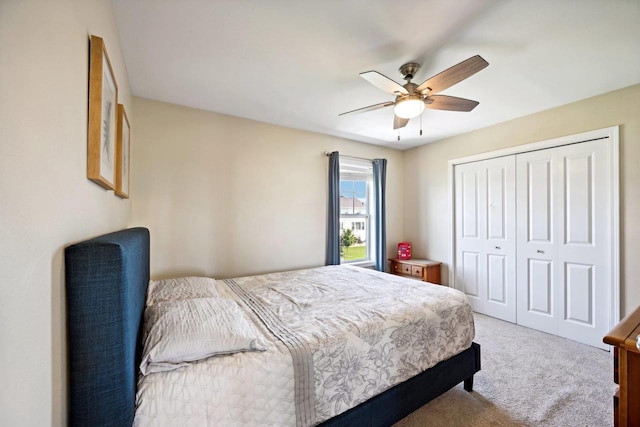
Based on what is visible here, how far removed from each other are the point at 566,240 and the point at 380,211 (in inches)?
88.4

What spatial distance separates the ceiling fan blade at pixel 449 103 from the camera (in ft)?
6.98

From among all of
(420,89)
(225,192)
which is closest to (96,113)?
(225,192)

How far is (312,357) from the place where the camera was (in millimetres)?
1314

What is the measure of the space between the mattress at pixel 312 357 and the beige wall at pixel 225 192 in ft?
2.42

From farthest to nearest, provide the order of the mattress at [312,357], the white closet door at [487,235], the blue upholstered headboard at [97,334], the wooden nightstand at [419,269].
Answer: the wooden nightstand at [419,269] → the white closet door at [487,235] → the mattress at [312,357] → the blue upholstered headboard at [97,334]

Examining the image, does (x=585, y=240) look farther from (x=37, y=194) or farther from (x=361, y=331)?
(x=37, y=194)

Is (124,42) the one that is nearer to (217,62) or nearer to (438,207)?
(217,62)

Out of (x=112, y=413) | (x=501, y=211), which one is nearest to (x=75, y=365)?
(x=112, y=413)

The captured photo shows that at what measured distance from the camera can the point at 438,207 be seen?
166 inches

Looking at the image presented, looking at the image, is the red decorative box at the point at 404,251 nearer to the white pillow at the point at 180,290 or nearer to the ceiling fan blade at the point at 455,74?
the ceiling fan blade at the point at 455,74

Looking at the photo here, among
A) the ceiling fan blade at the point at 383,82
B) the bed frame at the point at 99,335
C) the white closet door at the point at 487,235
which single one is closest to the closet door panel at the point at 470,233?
the white closet door at the point at 487,235

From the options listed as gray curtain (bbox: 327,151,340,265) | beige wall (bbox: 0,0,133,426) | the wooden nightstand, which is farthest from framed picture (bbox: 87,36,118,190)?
the wooden nightstand

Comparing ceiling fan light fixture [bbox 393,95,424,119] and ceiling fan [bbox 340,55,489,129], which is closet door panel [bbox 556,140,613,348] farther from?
ceiling fan light fixture [bbox 393,95,424,119]

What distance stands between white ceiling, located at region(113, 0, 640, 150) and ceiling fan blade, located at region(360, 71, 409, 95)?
23 cm
